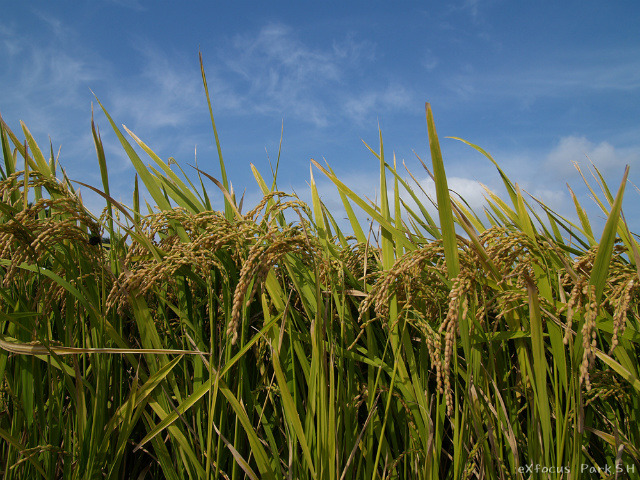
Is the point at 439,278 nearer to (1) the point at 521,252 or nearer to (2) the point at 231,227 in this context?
(1) the point at 521,252

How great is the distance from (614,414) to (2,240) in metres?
2.41

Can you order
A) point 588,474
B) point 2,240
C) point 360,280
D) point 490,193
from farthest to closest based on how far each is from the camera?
point 490,193, point 360,280, point 588,474, point 2,240

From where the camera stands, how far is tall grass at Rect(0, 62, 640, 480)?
4.49 ft

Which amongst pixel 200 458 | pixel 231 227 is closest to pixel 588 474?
pixel 200 458

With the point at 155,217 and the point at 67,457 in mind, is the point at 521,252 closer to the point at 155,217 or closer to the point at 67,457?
the point at 155,217

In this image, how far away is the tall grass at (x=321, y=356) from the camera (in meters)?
1.37

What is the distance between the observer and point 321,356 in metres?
1.38

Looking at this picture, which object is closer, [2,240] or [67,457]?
[2,240]

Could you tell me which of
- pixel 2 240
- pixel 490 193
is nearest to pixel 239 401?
pixel 2 240

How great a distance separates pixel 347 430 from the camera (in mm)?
1476

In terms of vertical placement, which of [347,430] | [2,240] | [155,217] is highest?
[155,217]

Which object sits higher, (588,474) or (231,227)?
(231,227)

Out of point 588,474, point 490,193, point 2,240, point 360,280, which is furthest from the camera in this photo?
point 490,193

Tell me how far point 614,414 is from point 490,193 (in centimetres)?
122
